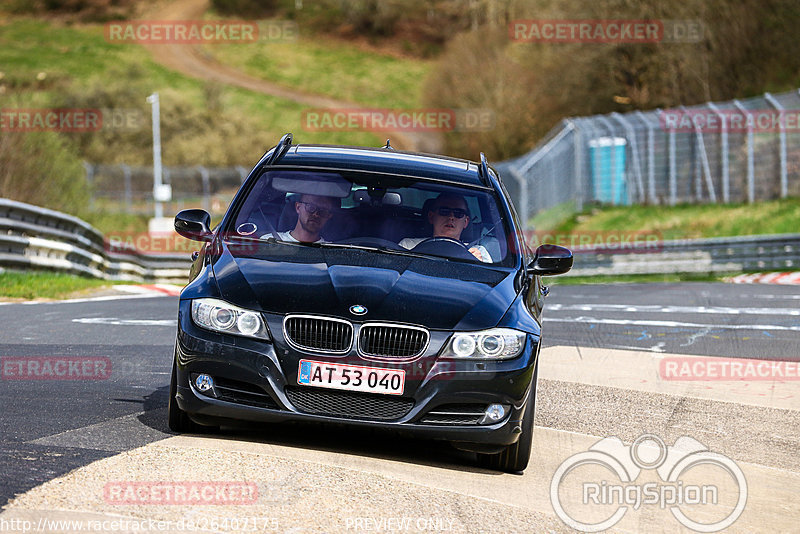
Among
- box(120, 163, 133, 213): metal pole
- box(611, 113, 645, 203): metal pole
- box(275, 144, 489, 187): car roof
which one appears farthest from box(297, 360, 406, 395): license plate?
box(120, 163, 133, 213): metal pole

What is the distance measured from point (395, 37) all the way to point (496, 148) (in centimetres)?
5978

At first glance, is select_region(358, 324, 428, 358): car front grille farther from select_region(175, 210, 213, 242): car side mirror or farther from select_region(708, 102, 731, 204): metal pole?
select_region(708, 102, 731, 204): metal pole

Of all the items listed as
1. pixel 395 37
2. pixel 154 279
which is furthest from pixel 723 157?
pixel 395 37

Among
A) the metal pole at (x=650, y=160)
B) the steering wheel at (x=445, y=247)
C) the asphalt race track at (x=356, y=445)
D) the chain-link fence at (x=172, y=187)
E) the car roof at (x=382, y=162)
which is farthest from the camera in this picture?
the chain-link fence at (x=172, y=187)

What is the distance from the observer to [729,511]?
19.1 feet

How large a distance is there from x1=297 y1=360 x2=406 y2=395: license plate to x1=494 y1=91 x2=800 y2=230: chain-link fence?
24.0 meters

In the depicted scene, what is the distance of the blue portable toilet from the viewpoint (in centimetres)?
3622

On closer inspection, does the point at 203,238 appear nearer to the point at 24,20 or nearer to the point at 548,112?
the point at 548,112

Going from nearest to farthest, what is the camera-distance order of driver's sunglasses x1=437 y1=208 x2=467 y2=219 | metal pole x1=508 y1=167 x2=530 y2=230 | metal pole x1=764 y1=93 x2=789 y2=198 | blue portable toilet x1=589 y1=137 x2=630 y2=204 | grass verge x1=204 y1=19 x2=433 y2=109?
1. driver's sunglasses x1=437 y1=208 x2=467 y2=219
2. metal pole x1=764 y1=93 x2=789 y2=198
3. metal pole x1=508 y1=167 x2=530 y2=230
4. blue portable toilet x1=589 y1=137 x2=630 y2=204
5. grass verge x1=204 y1=19 x2=433 y2=109

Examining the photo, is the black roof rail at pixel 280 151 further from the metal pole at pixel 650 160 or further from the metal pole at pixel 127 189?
the metal pole at pixel 127 189

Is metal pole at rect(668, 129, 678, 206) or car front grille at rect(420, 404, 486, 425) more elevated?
car front grille at rect(420, 404, 486, 425)

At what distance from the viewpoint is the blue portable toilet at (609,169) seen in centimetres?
3622

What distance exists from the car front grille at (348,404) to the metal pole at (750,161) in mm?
25476

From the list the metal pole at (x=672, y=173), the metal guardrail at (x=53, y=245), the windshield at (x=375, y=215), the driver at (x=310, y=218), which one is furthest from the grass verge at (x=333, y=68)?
the driver at (x=310, y=218)
